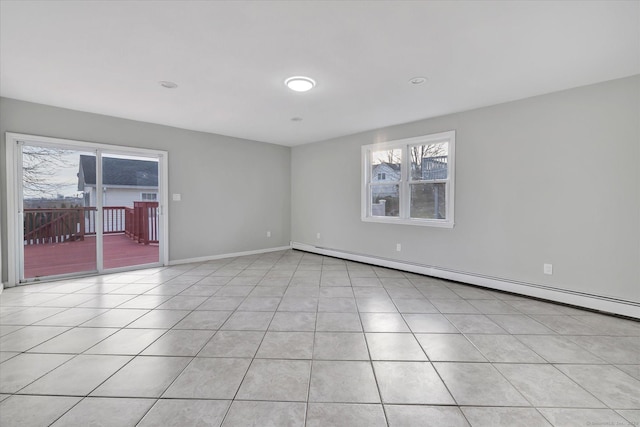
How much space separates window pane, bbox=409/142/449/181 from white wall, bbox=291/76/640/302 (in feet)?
0.81

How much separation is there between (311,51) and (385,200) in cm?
312

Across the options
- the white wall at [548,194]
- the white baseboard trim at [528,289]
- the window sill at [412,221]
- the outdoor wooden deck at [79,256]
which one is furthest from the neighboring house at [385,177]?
the outdoor wooden deck at [79,256]

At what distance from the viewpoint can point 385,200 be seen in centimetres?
500

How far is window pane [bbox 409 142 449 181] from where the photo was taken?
423 centimetres

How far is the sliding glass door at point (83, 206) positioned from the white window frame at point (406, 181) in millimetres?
3655

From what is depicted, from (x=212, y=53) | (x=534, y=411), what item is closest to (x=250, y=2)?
(x=212, y=53)

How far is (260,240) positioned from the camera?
20.4 ft

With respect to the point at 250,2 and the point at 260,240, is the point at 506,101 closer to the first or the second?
the point at 250,2

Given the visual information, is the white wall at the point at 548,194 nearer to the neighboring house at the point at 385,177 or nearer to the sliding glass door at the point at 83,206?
the neighboring house at the point at 385,177

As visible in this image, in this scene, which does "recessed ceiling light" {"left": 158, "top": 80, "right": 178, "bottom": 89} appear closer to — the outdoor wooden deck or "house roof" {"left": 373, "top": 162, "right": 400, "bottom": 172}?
the outdoor wooden deck

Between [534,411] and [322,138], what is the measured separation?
5.12 m

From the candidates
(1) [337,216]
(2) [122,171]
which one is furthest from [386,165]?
(2) [122,171]

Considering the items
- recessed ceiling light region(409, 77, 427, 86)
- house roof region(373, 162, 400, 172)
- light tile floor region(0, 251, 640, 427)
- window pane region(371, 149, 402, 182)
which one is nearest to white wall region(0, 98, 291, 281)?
light tile floor region(0, 251, 640, 427)

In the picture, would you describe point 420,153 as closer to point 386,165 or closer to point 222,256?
point 386,165
